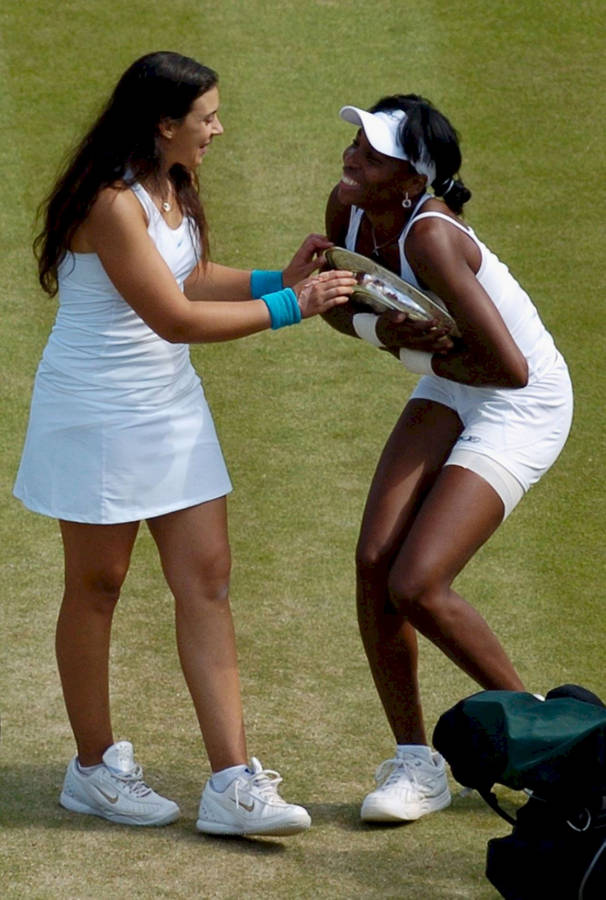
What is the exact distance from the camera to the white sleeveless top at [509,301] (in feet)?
15.0

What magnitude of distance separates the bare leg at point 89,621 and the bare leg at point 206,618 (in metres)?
0.14

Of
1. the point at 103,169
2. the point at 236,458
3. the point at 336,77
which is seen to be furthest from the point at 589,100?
the point at 103,169

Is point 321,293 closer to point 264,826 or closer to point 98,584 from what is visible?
point 98,584

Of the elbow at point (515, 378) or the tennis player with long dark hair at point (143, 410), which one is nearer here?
the tennis player with long dark hair at point (143, 410)

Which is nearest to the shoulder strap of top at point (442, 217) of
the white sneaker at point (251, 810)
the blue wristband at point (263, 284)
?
the blue wristband at point (263, 284)

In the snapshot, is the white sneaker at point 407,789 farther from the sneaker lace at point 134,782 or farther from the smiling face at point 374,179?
Result: the smiling face at point 374,179

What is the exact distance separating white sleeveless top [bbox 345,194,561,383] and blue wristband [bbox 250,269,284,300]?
12.3 inches

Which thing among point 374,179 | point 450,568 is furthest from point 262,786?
point 374,179

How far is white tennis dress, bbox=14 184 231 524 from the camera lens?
14.4ft

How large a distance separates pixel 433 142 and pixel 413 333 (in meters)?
0.53

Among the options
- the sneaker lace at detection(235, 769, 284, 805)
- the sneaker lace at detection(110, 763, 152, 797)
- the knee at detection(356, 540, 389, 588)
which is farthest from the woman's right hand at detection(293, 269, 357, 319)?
the sneaker lace at detection(110, 763, 152, 797)

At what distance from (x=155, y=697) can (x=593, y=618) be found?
158 centimetres

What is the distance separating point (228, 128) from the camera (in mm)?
9266

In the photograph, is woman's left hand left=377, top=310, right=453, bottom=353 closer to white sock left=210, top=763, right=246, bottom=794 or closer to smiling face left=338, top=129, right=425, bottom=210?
smiling face left=338, top=129, right=425, bottom=210
